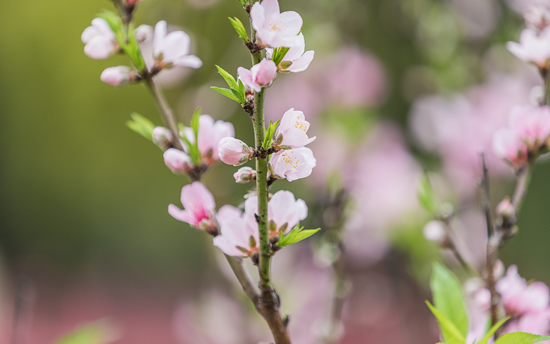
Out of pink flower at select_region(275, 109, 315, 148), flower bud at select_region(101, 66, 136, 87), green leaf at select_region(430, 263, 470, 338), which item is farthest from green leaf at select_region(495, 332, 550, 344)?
flower bud at select_region(101, 66, 136, 87)

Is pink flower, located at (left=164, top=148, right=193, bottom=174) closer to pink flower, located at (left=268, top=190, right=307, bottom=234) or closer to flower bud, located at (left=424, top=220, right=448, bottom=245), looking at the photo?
pink flower, located at (left=268, top=190, right=307, bottom=234)

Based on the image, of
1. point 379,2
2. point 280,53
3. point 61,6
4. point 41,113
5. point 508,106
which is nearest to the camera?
point 280,53

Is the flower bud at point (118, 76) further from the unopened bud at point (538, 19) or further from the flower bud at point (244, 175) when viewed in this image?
the unopened bud at point (538, 19)

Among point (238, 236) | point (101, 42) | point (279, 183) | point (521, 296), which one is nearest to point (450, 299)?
point (521, 296)

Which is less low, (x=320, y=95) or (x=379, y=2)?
(x=379, y=2)

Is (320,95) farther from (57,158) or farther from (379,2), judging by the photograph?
(57,158)

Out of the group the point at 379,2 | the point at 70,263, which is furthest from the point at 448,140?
the point at 70,263

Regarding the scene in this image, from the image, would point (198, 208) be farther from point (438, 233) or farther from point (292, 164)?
point (438, 233)
